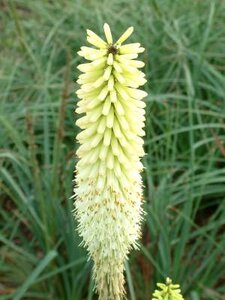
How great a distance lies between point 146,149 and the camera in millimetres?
4781

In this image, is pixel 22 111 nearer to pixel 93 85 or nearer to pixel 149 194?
pixel 149 194

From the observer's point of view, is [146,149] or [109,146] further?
[146,149]

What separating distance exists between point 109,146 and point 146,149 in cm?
248

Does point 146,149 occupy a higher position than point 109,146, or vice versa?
point 146,149

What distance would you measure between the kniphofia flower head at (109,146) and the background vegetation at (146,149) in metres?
1.00

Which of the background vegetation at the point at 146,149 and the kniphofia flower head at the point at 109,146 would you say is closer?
the kniphofia flower head at the point at 109,146

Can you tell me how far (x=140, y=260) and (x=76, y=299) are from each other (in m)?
0.49

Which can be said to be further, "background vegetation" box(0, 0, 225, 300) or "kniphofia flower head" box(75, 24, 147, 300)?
"background vegetation" box(0, 0, 225, 300)

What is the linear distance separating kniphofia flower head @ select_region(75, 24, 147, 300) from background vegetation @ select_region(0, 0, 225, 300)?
3.30ft

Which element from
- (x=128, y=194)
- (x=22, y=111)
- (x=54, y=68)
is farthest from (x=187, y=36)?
(x=128, y=194)

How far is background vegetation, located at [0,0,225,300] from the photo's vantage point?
3918 mm

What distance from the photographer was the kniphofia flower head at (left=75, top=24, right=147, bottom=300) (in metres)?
2.17

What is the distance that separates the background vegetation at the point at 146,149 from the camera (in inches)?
154

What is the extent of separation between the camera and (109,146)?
232 centimetres
